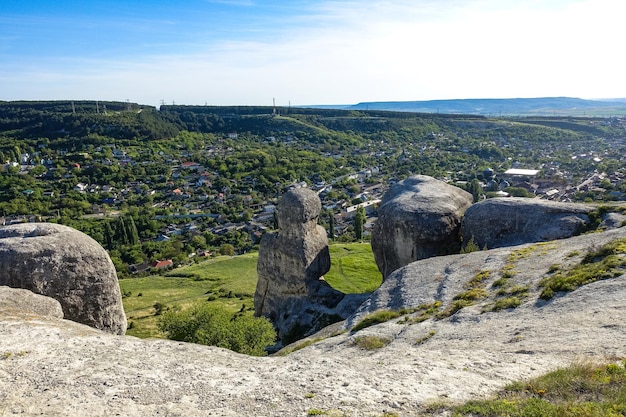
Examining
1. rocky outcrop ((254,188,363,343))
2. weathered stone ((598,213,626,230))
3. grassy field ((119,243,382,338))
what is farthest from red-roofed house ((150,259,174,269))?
weathered stone ((598,213,626,230))

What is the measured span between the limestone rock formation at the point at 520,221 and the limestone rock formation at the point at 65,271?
Result: 27.3 m

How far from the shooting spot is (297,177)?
164250 mm

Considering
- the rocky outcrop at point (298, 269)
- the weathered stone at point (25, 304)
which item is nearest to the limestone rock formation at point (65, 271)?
the weathered stone at point (25, 304)

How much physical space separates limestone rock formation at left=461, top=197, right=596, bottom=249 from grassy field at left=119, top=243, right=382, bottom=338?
22476 mm

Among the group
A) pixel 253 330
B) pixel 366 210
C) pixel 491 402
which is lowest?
pixel 366 210

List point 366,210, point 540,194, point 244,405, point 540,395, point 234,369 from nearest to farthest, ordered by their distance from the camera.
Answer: point 540,395 → point 244,405 → point 234,369 → point 540,194 → point 366,210

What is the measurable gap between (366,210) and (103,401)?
109708 mm

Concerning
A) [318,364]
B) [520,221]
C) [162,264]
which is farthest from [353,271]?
[318,364]

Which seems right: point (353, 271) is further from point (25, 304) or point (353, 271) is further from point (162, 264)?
point (25, 304)

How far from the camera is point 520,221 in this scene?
3456 centimetres

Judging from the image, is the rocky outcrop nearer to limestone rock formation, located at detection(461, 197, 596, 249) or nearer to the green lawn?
limestone rock formation, located at detection(461, 197, 596, 249)

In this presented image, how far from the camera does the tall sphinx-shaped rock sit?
37531 millimetres

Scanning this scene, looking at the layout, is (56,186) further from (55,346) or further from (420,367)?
(420,367)

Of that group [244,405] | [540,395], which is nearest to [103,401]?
[244,405]
